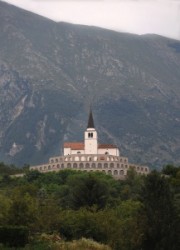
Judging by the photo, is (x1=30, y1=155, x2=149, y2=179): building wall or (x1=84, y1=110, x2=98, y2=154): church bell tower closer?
(x1=30, y1=155, x2=149, y2=179): building wall

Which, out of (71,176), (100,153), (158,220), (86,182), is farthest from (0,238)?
(100,153)

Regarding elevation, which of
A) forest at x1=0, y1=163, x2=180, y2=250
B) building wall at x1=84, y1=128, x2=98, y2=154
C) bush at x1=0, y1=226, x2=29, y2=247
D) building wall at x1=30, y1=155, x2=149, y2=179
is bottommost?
bush at x1=0, y1=226, x2=29, y2=247

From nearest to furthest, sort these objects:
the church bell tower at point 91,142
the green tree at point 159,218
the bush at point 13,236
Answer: the bush at point 13,236, the green tree at point 159,218, the church bell tower at point 91,142

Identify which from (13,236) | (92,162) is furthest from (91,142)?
(13,236)

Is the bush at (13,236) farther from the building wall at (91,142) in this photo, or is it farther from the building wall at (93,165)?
the building wall at (91,142)

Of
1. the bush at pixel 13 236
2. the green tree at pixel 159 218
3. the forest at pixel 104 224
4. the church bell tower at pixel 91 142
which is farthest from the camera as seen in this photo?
the church bell tower at pixel 91 142

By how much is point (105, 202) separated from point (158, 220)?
Result: 85.8 ft

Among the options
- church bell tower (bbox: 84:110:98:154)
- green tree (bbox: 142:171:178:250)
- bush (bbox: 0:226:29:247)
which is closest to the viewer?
bush (bbox: 0:226:29:247)

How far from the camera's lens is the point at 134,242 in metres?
61.6

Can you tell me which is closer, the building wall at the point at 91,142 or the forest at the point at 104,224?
the forest at the point at 104,224

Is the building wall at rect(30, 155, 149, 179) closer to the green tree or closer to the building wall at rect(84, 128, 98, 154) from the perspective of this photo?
the building wall at rect(84, 128, 98, 154)

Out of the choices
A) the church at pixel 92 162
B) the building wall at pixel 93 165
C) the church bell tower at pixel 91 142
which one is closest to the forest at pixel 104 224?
the building wall at pixel 93 165

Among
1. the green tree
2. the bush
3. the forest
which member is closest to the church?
the forest

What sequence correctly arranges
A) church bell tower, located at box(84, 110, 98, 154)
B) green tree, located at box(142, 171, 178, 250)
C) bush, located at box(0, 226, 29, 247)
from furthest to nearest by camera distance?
church bell tower, located at box(84, 110, 98, 154) → green tree, located at box(142, 171, 178, 250) → bush, located at box(0, 226, 29, 247)
